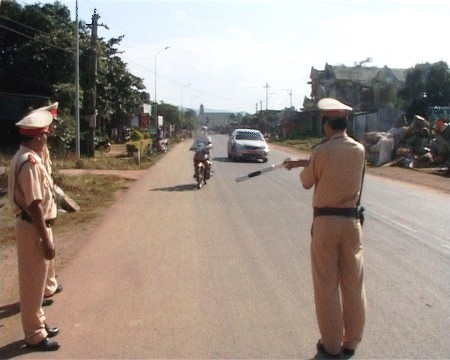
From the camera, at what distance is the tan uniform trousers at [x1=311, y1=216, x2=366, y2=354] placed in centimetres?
482

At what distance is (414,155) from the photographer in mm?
28125

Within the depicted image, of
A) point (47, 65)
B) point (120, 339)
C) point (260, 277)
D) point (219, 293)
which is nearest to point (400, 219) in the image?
point (260, 277)

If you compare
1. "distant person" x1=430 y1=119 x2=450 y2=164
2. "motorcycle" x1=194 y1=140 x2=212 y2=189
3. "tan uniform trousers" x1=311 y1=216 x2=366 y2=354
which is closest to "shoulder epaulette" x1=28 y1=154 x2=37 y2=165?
"tan uniform trousers" x1=311 y1=216 x2=366 y2=354

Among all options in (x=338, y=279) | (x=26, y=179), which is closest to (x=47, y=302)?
(x=26, y=179)

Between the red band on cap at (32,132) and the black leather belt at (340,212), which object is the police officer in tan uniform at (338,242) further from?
the red band on cap at (32,132)

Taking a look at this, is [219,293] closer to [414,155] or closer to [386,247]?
[386,247]

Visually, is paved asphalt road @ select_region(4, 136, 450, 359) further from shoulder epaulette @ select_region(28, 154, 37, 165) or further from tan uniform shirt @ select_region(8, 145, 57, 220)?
shoulder epaulette @ select_region(28, 154, 37, 165)

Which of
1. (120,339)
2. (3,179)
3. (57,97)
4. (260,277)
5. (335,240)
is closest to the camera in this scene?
(335,240)

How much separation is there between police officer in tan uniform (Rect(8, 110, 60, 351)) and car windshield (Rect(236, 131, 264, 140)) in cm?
2607

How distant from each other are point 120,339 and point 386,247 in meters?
5.03

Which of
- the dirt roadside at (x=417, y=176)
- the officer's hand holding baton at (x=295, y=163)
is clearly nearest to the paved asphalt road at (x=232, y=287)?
the officer's hand holding baton at (x=295, y=163)

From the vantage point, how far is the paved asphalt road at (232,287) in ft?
16.8

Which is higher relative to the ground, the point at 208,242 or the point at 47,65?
the point at 47,65

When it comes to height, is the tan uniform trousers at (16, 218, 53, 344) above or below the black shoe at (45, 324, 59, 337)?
above
